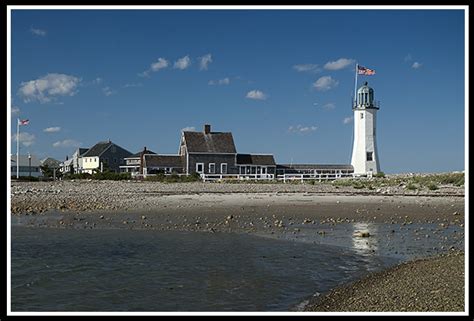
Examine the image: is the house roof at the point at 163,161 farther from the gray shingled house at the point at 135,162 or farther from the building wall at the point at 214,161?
the gray shingled house at the point at 135,162

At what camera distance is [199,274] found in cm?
948

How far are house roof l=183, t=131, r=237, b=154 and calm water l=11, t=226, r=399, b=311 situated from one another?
3990 cm

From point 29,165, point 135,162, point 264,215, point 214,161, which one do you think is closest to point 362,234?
point 264,215

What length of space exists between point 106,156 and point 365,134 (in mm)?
33401

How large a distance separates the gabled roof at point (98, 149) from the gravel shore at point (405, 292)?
210 feet

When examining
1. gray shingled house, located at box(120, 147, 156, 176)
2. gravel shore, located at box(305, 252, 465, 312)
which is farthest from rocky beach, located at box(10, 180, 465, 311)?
gray shingled house, located at box(120, 147, 156, 176)

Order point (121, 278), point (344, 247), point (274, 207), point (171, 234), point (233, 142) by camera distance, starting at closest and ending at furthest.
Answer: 1. point (121, 278)
2. point (344, 247)
3. point (171, 234)
4. point (274, 207)
5. point (233, 142)

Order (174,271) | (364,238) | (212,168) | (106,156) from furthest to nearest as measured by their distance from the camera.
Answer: (106,156) < (212,168) < (364,238) < (174,271)

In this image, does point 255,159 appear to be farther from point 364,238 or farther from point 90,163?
point 364,238

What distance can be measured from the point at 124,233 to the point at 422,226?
858cm

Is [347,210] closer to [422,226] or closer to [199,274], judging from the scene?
[422,226]

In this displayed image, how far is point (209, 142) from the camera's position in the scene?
54.8 meters
